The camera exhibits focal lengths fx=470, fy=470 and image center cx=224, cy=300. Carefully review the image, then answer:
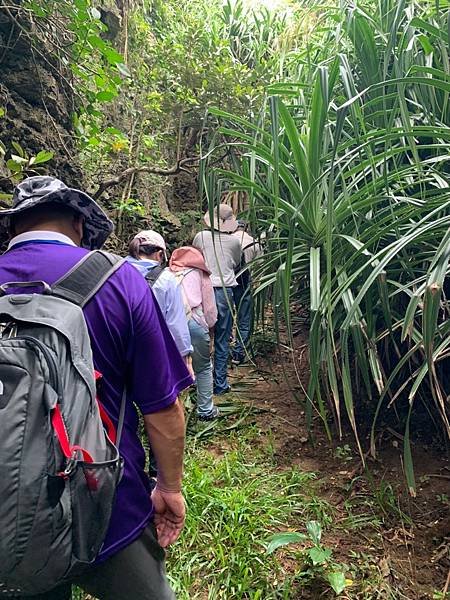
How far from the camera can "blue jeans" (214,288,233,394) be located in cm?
386

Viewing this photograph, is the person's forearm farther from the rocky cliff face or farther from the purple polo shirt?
the rocky cliff face

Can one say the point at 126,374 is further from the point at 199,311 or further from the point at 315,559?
the point at 199,311

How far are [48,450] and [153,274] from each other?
1787 millimetres

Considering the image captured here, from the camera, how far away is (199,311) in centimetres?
335

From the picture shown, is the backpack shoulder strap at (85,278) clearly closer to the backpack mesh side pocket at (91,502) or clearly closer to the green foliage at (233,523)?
the backpack mesh side pocket at (91,502)

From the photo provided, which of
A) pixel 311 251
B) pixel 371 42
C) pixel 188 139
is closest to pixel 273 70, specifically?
pixel 188 139

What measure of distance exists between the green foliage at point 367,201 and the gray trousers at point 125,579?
96 cm

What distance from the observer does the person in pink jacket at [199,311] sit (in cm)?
330

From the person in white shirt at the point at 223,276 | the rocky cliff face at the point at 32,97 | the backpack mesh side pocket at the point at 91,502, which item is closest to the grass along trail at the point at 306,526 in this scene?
the person in white shirt at the point at 223,276

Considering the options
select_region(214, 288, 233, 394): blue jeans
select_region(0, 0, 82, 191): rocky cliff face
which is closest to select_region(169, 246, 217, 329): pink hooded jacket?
select_region(214, 288, 233, 394): blue jeans

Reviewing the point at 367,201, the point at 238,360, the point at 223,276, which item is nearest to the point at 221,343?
the point at 223,276

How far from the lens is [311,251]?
7.64ft

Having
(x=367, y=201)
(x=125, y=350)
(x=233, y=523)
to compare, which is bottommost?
(x=233, y=523)

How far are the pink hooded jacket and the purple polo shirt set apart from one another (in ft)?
6.90
